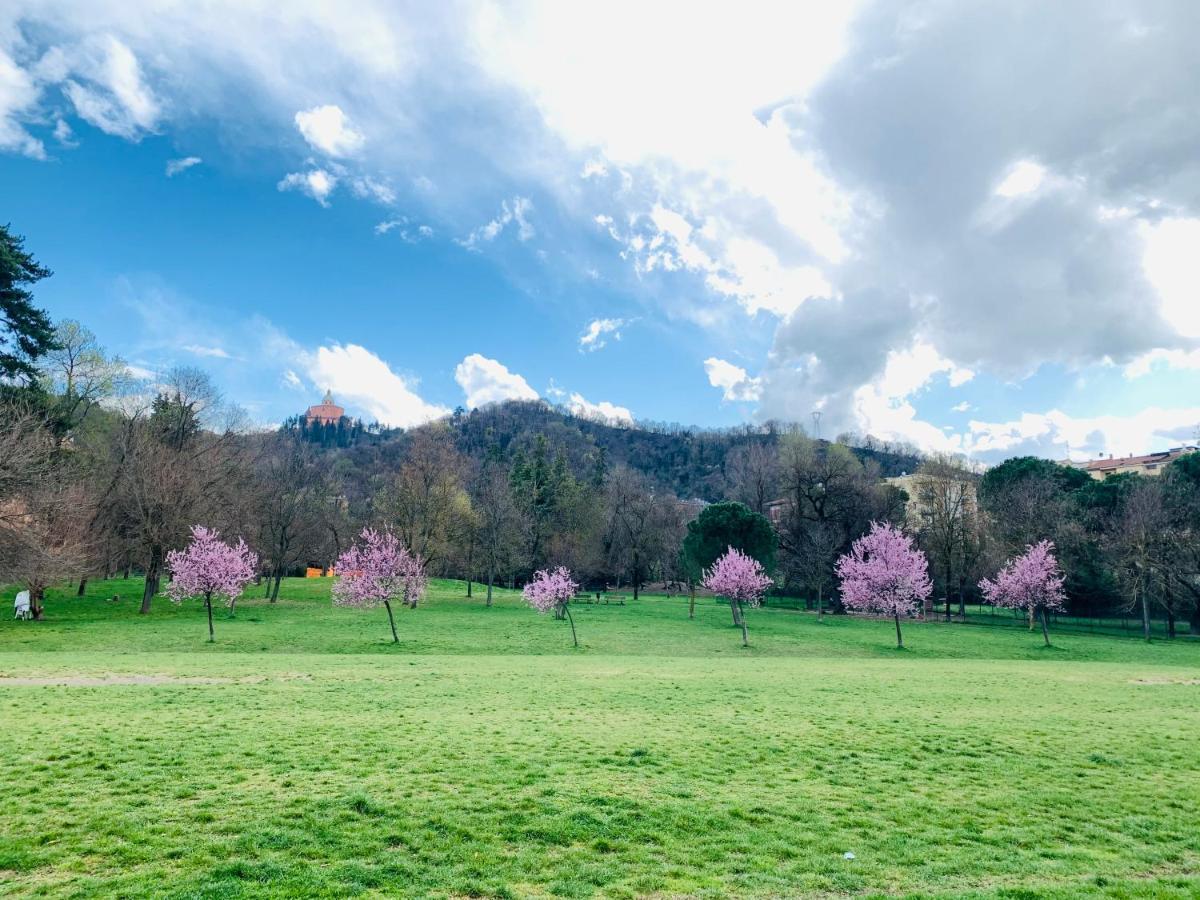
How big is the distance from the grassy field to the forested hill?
353 feet

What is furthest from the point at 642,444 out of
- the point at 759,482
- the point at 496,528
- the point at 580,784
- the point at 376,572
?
the point at 580,784

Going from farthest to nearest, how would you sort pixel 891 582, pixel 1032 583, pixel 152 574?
pixel 1032 583 < pixel 152 574 < pixel 891 582

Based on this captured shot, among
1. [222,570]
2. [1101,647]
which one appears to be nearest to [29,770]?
[222,570]

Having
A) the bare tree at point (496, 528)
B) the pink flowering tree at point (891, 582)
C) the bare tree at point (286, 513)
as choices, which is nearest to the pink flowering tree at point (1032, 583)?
the pink flowering tree at point (891, 582)

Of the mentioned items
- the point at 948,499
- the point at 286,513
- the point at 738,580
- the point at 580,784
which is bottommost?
the point at 580,784

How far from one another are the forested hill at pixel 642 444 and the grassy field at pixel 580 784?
108 metres

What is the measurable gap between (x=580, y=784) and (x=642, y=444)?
169370 mm

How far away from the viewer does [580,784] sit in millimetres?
9820

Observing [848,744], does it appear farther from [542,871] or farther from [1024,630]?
[1024,630]

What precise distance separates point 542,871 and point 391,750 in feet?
17.4

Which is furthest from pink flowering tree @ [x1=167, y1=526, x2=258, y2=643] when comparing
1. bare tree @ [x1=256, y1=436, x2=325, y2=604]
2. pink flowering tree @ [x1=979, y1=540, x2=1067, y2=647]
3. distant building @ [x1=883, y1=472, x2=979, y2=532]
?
distant building @ [x1=883, y1=472, x2=979, y2=532]

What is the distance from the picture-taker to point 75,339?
4509cm

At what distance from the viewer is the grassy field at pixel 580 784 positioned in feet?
23.4

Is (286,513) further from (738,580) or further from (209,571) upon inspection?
(738,580)
